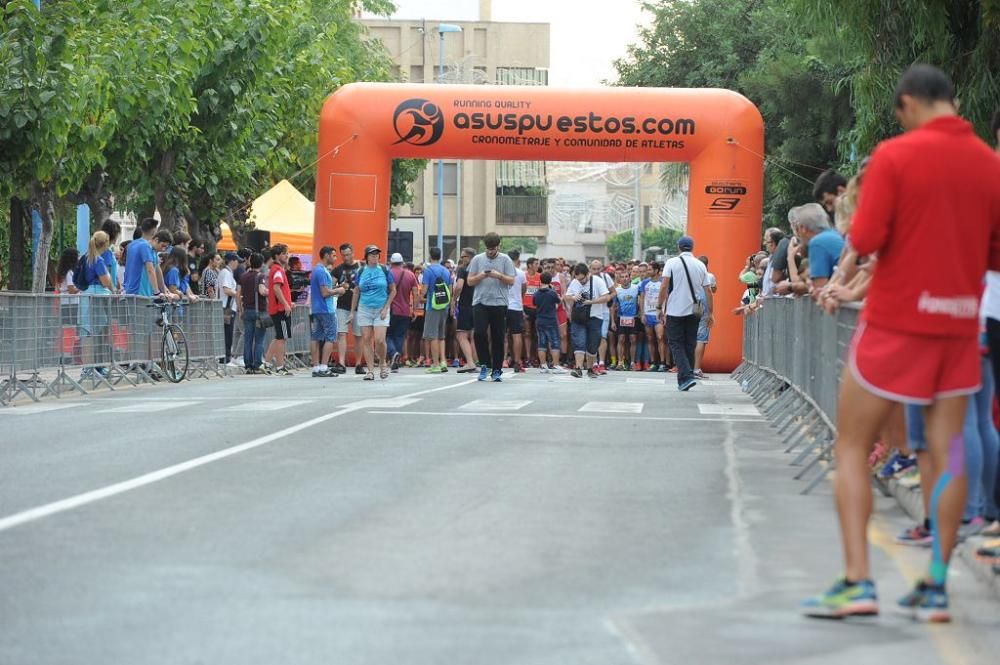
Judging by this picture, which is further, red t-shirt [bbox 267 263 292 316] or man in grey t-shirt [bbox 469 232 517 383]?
red t-shirt [bbox 267 263 292 316]

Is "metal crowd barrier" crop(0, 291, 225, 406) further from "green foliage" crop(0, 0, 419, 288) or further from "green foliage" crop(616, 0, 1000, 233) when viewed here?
"green foliage" crop(616, 0, 1000, 233)

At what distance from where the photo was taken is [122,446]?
1183 centimetres

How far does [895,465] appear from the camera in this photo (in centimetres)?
1002

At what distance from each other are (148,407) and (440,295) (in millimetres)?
11111

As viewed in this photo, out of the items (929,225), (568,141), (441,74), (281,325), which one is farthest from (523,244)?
(929,225)

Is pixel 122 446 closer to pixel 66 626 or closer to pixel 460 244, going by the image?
pixel 66 626

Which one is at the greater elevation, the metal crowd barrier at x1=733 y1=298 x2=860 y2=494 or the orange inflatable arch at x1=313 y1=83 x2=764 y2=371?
the orange inflatable arch at x1=313 y1=83 x2=764 y2=371

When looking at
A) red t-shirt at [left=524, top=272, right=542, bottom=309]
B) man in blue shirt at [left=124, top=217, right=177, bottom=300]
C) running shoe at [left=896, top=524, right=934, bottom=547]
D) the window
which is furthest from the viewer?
the window

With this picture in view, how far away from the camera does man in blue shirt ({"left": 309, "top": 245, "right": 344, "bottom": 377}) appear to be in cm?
2438

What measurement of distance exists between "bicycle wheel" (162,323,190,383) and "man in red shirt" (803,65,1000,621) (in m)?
15.9

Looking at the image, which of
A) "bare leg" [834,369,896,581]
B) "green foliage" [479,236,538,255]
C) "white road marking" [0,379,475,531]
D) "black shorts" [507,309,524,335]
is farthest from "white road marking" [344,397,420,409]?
"green foliage" [479,236,538,255]

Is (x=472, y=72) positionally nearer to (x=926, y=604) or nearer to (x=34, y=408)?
(x=34, y=408)

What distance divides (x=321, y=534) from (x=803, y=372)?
248 inches

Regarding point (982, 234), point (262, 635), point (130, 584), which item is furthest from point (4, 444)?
point (982, 234)
